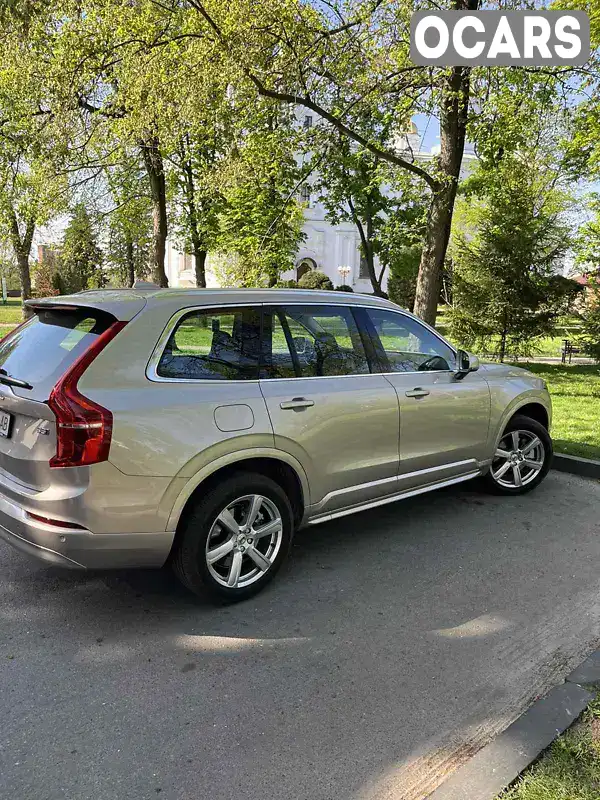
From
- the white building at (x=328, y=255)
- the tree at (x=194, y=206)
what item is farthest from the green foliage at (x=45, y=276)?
the tree at (x=194, y=206)

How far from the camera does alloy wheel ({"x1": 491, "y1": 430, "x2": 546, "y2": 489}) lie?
17.8 ft

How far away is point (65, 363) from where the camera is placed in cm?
313

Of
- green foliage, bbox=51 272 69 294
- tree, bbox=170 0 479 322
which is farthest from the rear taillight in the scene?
green foliage, bbox=51 272 69 294

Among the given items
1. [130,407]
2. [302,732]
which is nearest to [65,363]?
[130,407]

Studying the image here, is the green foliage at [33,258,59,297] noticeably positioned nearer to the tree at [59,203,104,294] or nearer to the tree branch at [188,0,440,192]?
the tree at [59,203,104,294]

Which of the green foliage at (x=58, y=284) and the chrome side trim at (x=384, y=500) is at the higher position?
the green foliage at (x=58, y=284)

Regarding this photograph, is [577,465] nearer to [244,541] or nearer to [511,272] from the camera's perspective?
[244,541]

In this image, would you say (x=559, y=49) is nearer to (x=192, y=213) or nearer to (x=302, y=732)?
(x=302, y=732)

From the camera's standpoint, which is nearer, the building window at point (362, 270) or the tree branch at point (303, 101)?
the tree branch at point (303, 101)

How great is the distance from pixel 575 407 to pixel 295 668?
26.4 ft

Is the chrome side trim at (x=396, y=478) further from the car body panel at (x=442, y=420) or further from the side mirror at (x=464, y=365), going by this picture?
the side mirror at (x=464, y=365)

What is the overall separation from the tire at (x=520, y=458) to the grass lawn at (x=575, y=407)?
1.26m

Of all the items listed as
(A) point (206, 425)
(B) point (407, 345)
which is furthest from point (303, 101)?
(A) point (206, 425)

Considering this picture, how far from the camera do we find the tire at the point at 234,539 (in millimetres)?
3285
